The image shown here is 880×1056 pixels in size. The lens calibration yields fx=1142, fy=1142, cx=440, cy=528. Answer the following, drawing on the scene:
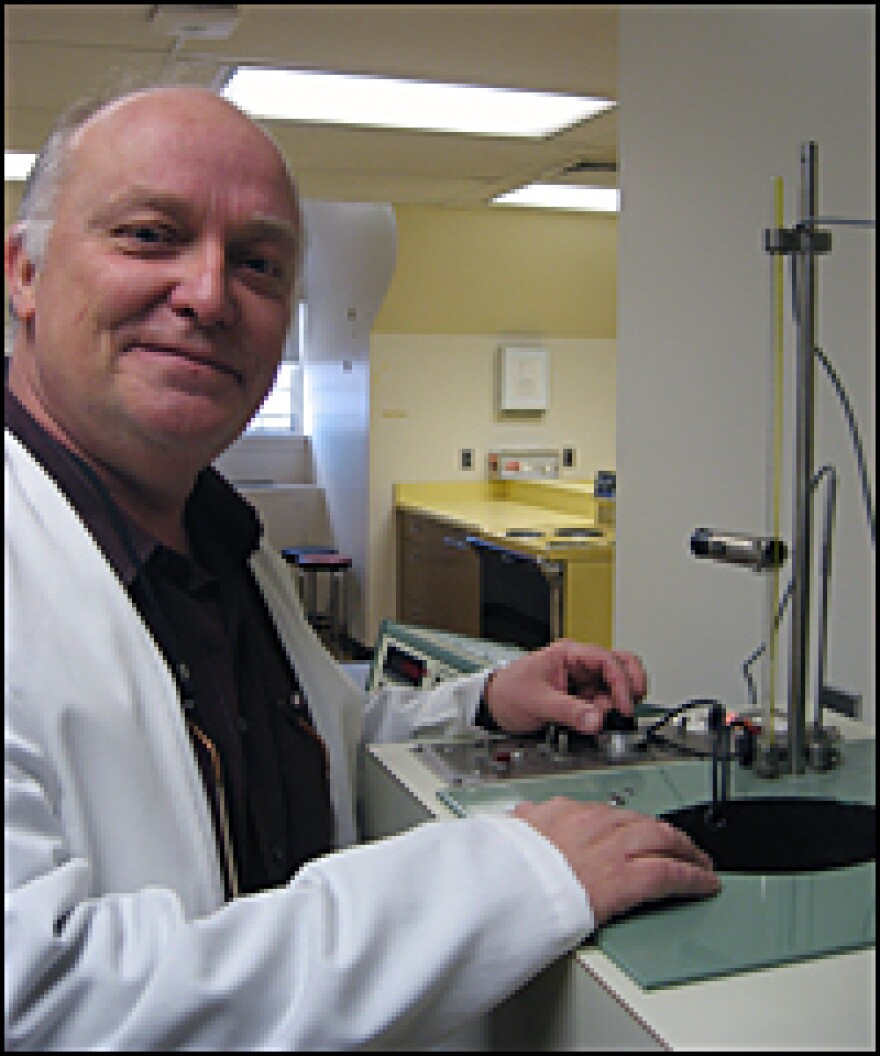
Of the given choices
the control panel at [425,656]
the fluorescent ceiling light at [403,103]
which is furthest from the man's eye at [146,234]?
the fluorescent ceiling light at [403,103]

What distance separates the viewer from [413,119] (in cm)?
372

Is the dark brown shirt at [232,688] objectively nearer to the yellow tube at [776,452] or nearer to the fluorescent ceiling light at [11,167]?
the fluorescent ceiling light at [11,167]

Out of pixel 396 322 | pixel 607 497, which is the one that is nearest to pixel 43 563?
pixel 607 497

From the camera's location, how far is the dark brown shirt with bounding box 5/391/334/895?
909mm

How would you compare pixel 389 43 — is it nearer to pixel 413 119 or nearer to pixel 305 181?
pixel 413 119

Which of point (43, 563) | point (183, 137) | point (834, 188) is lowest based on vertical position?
point (43, 563)

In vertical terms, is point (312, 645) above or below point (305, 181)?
below

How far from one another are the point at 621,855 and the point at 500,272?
517 cm

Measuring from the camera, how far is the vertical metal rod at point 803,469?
3.41 ft

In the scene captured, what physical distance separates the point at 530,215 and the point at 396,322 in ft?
2.77

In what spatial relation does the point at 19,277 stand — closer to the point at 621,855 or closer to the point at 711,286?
the point at 621,855

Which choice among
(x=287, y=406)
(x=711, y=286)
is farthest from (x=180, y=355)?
(x=287, y=406)

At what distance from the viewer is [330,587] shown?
6238mm

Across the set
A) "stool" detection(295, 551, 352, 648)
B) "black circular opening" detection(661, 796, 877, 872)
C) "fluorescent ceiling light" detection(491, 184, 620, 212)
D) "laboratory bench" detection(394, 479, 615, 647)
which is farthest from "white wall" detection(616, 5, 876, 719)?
"stool" detection(295, 551, 352, 648)
